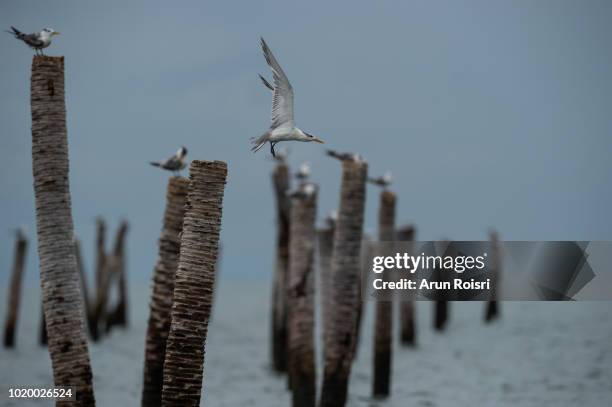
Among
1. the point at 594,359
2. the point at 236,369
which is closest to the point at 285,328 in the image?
the point at 236,369

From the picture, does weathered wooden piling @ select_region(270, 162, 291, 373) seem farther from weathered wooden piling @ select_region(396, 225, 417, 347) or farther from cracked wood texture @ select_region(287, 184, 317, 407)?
weathered wooden piling @ select_region(396, 225, 417, 347)

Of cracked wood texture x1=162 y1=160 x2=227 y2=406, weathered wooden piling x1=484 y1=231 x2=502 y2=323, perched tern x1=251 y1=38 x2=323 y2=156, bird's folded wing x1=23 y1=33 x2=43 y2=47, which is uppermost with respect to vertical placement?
weathered wooden piling x1=484 y1=231 x2=502 y2=323

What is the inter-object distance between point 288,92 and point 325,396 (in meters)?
6.54

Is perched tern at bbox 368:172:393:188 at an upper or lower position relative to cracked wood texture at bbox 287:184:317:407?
upper

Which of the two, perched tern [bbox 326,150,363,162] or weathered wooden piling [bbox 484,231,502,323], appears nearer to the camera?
perched tern [bbox 326,150,363,162]

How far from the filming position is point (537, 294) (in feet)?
67.1

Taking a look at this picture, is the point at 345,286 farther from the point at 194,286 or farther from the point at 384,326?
the point at 194,286

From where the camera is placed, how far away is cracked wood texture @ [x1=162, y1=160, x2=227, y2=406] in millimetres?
10172

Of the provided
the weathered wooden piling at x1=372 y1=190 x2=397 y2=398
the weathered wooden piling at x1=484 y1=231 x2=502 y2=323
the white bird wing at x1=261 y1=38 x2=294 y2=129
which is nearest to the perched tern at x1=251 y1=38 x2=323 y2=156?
the white bird wing at x1=261 y1=38 x2=294 y2=129

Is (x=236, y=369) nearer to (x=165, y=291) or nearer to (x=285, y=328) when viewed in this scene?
(x=285, y=328)

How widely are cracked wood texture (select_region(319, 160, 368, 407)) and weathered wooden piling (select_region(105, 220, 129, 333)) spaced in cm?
1671

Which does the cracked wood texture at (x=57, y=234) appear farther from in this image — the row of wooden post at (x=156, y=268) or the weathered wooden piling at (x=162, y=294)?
the weathered wooden piling at (x=162, y=294)

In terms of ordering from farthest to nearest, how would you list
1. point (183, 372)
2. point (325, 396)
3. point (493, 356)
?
point (493, 356)
point (325, 396)
point (183, 372)

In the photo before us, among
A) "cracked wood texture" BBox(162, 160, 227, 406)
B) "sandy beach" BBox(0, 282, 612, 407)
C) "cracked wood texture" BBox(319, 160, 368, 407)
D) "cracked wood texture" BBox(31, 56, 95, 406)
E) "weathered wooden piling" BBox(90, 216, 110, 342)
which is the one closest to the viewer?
"cracked wood texture" BBox(162, 160, 227, 406)
